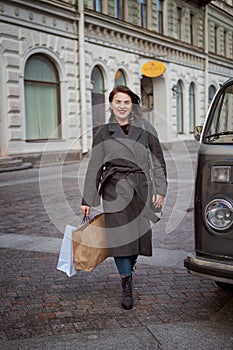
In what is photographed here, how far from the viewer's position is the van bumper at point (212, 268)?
332cm

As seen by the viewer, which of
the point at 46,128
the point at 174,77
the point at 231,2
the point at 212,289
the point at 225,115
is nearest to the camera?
the point at 225,115

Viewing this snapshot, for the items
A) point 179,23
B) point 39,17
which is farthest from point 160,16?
point 39,17

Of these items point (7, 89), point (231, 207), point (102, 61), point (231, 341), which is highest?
point (102, 61)

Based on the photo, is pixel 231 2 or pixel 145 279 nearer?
pixel 145 279

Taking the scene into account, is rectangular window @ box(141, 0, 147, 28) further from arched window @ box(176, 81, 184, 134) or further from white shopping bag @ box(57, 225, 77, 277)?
white shopping bag @ box(57, 225, 77, 277)

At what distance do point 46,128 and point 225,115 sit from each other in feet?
47.9

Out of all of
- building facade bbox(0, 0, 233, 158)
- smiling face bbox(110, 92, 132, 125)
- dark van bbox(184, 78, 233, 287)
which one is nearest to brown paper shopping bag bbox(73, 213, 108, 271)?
dark van bbox(184, 78, 233, 287)

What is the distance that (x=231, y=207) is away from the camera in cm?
329

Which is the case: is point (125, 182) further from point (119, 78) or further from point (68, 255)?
point (119, 78)

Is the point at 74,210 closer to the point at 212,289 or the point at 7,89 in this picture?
the point at 212,289

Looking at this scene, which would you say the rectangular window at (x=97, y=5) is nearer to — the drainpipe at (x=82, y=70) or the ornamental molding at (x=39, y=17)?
the drainpipe at (x=82, y=70)

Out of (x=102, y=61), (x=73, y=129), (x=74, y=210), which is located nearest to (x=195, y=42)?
(x=102, y=61)

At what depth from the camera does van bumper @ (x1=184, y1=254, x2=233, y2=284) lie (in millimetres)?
3322

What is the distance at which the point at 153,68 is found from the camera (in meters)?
23.9
